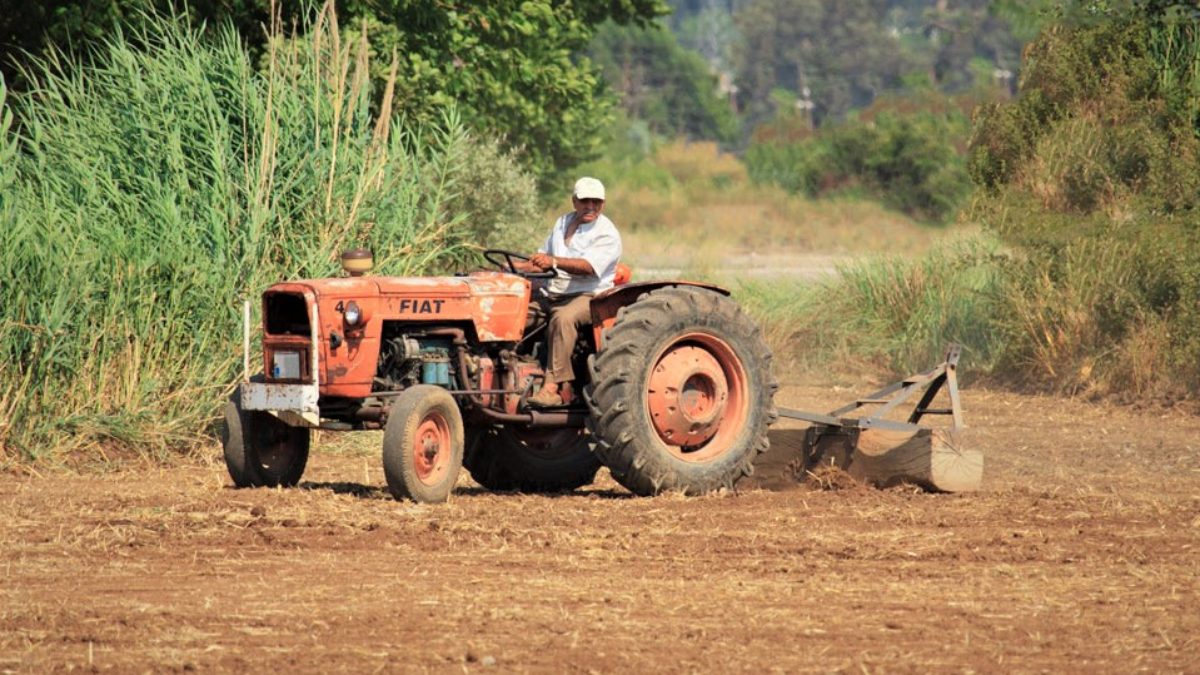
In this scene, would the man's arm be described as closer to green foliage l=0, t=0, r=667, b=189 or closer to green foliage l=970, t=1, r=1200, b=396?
green foliage l=0, t=0, r=667, b=189

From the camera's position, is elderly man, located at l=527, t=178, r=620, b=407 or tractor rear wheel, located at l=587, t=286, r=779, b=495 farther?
elderly man, located at l=527, t=178, r=620, b=407

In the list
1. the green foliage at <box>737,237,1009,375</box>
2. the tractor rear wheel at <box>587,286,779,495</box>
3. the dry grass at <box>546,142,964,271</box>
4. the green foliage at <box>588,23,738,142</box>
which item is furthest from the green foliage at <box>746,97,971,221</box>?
the tractor rear wheel at <box>587,286,779,495</box>

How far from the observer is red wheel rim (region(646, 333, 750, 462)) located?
10406mm

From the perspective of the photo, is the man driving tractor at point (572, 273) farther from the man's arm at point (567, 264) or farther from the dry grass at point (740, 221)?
the dry grass at point (740, 221)

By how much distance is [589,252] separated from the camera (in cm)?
1040

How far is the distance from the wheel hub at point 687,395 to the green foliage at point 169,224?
134 inches

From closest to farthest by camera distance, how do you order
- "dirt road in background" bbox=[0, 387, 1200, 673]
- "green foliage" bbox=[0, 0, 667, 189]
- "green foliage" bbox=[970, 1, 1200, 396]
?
1. "dirt road in background" bbox=[0, 387, 1200, 673]
2. "green foliage" bbox=[970, 1, 1200, 396]
3. "green foliage" bbox=[0, 0, 667, 189]

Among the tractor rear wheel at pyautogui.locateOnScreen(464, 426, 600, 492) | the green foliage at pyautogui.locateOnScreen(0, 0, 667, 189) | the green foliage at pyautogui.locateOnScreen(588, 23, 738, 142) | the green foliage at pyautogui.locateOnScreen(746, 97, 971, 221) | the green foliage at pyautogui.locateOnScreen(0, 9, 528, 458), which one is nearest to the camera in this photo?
the tractor rear wheel at pyautogui.locateOnScreen(464, 426, 600, 492)

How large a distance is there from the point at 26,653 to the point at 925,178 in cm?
3686

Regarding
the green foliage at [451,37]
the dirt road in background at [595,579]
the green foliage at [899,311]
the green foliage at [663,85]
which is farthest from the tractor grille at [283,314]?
the green foliage at [663,85]

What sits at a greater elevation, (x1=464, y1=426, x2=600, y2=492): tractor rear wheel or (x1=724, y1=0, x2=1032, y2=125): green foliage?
(x1=724, y1=0, x2=1032, y2=125): green foliage

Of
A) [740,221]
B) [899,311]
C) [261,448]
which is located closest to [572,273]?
[261,448]

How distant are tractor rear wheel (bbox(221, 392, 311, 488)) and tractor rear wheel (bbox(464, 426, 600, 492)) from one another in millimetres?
1097

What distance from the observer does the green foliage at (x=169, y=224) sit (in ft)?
38.8
